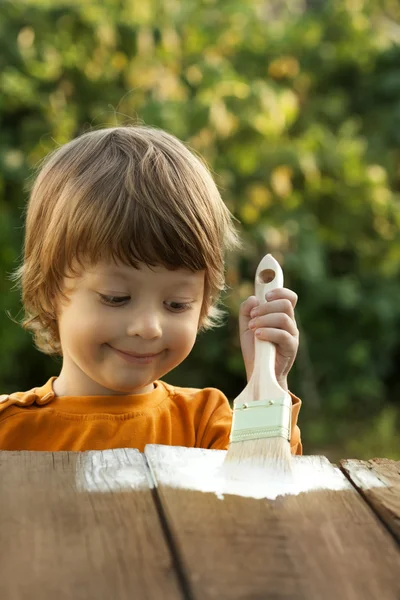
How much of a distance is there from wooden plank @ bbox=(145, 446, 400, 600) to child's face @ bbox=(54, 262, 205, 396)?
1.53ft

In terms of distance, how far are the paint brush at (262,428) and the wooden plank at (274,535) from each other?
0.09 feet

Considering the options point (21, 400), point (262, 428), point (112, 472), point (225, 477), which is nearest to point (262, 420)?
point (262, 428)

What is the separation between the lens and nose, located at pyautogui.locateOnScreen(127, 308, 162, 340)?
5.60ft

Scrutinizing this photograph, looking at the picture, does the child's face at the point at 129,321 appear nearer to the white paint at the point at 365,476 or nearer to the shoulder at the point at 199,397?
the shoulder at the point at 199,397

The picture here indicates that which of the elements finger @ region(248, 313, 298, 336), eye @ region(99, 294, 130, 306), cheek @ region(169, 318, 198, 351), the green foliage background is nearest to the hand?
finger @ region(248, 313, 298, 336)

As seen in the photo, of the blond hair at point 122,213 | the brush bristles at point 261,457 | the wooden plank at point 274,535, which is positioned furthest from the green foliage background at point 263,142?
the wooden plank at point 274,535

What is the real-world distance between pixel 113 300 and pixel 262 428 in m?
0.47

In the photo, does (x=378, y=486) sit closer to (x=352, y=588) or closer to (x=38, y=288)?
(x=352, y=588)

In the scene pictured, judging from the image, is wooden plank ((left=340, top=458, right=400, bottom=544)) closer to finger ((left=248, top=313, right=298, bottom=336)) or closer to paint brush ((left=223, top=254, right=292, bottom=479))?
paint brush ((left=223, top=254, right=292, bottom=479))

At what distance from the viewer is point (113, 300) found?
1735 millimetres

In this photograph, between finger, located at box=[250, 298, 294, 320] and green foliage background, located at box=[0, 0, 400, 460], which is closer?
finger, located at box=[250, 298, 294, 320]

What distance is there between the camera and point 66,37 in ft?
13.5

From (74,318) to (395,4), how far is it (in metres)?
4.25

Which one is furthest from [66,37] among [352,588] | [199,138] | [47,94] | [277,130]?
[352,588]
